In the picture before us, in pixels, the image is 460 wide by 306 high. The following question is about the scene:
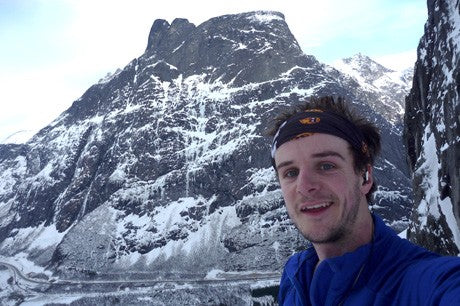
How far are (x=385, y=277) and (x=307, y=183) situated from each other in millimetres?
1018

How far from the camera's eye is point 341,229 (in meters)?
3.50

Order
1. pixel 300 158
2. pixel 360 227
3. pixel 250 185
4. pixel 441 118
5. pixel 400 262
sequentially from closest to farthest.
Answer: pixel 400 262
pixel 360 227
pixel 300 158
pixel 441 118
pixel 250 185

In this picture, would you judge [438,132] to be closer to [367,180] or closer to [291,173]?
[367,180]

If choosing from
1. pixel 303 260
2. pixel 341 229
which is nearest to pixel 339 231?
pixel 341 229

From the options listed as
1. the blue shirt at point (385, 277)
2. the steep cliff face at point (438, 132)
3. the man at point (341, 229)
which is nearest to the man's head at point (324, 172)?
the man at point (341, 229)

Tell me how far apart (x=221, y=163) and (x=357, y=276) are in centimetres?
19567

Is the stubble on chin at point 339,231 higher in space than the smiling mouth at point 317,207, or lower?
lower

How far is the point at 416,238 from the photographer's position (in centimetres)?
3152

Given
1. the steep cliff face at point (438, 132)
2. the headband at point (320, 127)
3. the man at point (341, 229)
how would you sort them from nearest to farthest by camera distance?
→ the man at point (341, 229), the headband at point (320, 127), the steep cliff face at point (438, 132)

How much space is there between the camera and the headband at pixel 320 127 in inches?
151

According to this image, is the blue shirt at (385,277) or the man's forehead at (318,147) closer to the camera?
the blue shirt at (385,277)

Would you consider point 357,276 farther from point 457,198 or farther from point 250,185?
point 250,185

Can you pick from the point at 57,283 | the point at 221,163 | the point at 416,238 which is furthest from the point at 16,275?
the point at 416,238

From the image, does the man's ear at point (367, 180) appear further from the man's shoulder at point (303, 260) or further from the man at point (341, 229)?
the man's shoulder at point (303, 260)
